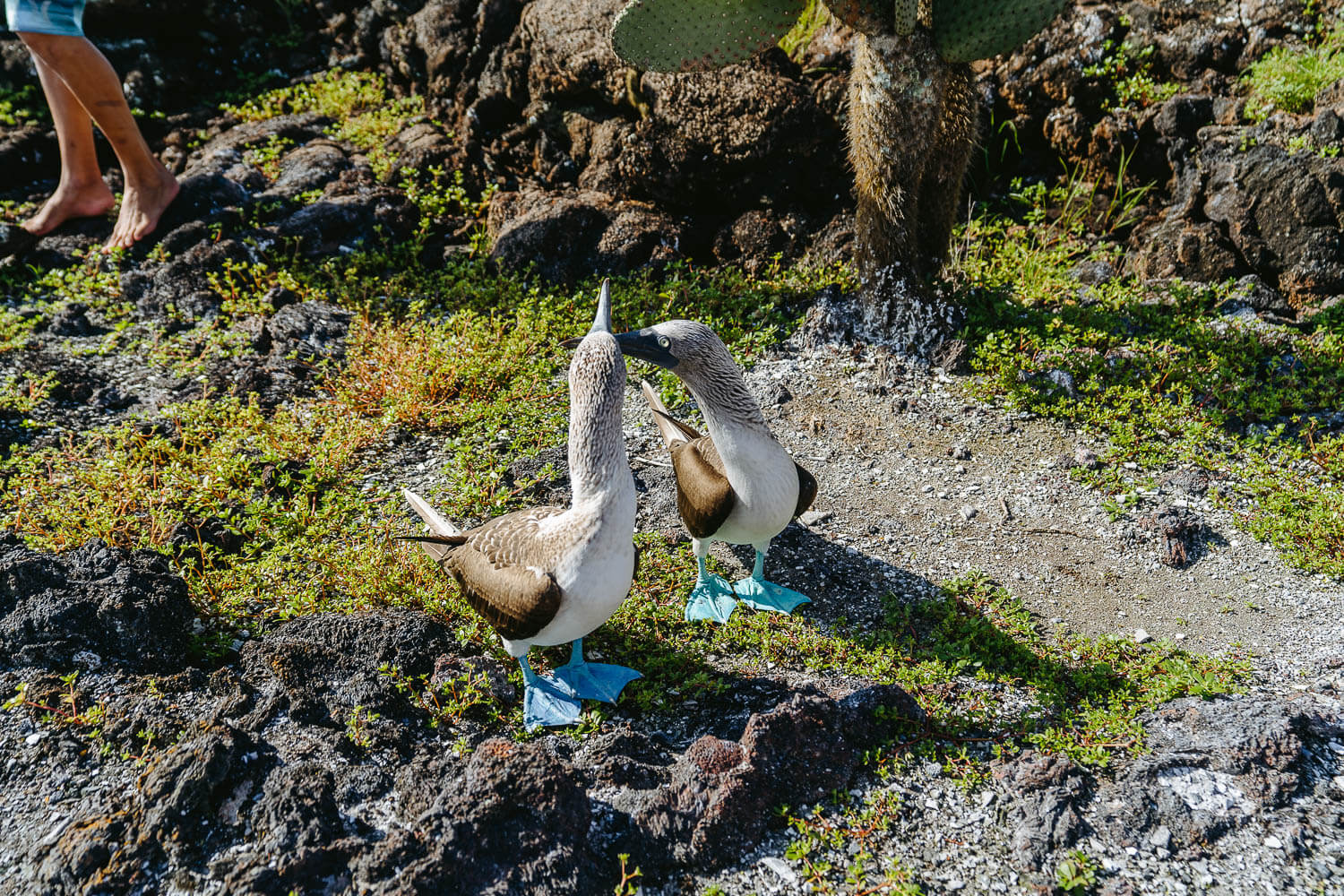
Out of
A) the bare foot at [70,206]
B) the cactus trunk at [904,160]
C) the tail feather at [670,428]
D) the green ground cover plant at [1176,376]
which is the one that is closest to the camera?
the tail feather at [670,428]

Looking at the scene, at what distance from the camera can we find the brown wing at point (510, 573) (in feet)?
11.2

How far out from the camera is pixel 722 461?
4.05m

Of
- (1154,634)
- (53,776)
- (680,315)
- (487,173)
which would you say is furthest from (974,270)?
(53,776)

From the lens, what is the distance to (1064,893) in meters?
2.91

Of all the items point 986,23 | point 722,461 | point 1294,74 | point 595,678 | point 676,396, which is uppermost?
point 986,23

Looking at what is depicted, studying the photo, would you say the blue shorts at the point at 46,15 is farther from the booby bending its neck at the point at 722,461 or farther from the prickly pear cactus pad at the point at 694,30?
the booby bending its neck at the point at 722,461

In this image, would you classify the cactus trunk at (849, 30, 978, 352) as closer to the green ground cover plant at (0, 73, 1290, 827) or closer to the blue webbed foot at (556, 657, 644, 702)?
the green ground cover plant at (0, 73, 1290, 827)

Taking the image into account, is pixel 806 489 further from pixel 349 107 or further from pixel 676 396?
pixel 349 107

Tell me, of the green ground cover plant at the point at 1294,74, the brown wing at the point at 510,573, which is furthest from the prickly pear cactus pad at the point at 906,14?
the brown wing at the point at 510,573

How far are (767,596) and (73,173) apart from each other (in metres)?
6.77

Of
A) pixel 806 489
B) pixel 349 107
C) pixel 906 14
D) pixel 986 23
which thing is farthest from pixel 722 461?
pixel 349 107

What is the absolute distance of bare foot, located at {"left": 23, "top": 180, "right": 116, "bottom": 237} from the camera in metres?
7.23

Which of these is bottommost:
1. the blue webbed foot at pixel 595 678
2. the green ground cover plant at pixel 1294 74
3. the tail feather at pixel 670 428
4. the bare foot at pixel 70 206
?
the blue webbed foot at pixel 595 678

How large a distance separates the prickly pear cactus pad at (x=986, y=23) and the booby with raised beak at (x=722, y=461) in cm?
268
